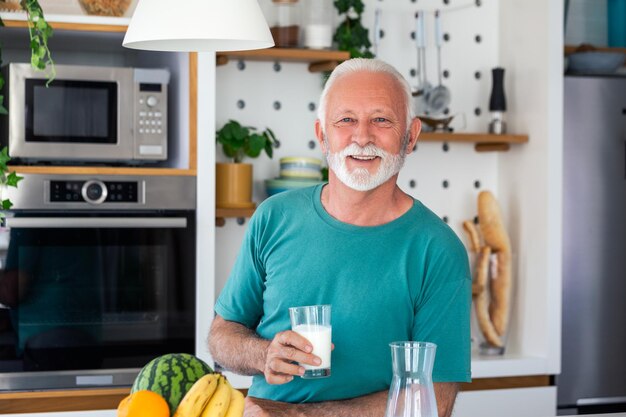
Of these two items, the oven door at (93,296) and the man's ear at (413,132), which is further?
the oven door at (93,296)

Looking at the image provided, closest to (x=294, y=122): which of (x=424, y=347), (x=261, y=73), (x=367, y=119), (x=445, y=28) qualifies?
(x=261, y=73)

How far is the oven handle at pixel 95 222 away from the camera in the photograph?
2.92 m

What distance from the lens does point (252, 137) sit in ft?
10.9

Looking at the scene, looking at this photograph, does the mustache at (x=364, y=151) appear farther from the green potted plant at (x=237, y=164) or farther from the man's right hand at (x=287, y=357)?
the green potted plant at (x=237, y=164)

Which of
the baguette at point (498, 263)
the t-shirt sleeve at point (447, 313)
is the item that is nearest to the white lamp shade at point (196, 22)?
the t-shirt sleeve at point (447, 313)

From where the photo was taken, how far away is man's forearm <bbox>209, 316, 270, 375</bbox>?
1.88 meters

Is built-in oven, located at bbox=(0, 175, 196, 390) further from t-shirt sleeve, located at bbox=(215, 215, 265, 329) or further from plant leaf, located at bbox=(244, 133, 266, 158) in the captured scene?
t-shirt sleeve, located at bbox=(215, 215, 265, 329)

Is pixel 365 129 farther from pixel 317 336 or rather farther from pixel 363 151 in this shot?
pixel 317 336

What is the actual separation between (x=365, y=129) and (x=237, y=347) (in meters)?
0.50

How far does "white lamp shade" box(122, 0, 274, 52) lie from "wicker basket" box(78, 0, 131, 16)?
4.62 ft

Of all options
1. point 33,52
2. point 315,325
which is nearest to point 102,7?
point 33,52

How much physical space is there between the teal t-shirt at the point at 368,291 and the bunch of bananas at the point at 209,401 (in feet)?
1.97

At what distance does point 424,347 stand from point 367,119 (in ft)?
2.30

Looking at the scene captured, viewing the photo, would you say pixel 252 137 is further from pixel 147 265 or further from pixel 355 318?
pixel 355 318
